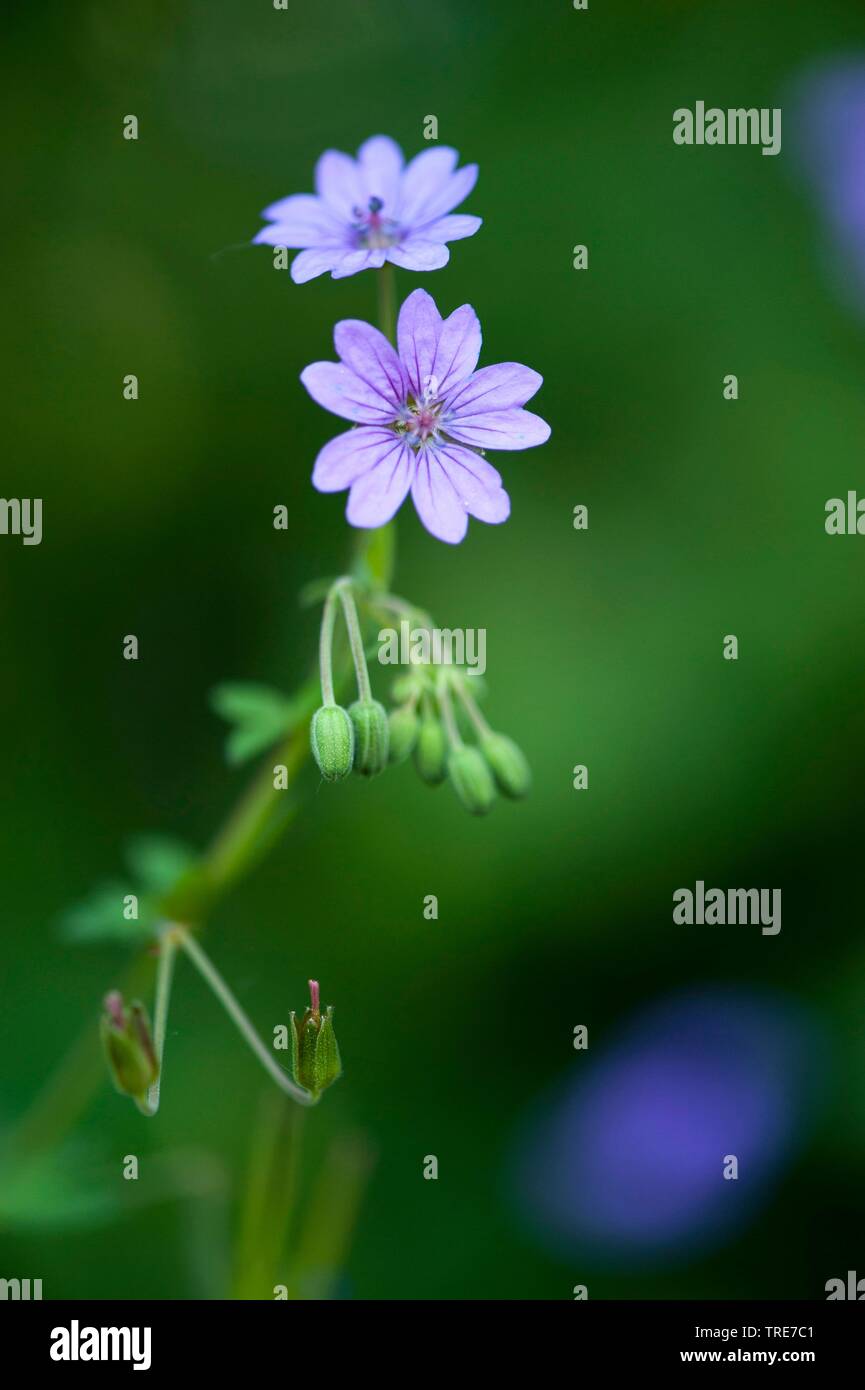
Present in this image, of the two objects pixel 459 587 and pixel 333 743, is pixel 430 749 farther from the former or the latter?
pixel 459 587

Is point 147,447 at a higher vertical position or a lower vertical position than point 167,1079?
higher

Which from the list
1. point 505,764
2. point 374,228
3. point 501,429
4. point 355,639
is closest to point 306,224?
point 374,228

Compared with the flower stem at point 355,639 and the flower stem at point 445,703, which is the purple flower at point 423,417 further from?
the flower stem at point 445,703

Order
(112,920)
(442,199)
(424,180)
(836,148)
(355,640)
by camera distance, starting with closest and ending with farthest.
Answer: (355,640)
(442,199)
(424,180)
(112,920)
(836,148)

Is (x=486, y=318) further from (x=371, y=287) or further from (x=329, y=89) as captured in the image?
(x=329, y=89)

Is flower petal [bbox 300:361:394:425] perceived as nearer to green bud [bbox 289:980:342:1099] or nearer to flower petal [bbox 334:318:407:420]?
flower petal [bbox 334:318:407:420]

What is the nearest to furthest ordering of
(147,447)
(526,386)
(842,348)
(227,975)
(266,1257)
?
(526,386) → (266,1257) → (227,975) → (147,447) → (842,348)

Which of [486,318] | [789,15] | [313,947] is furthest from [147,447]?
[789,15]
